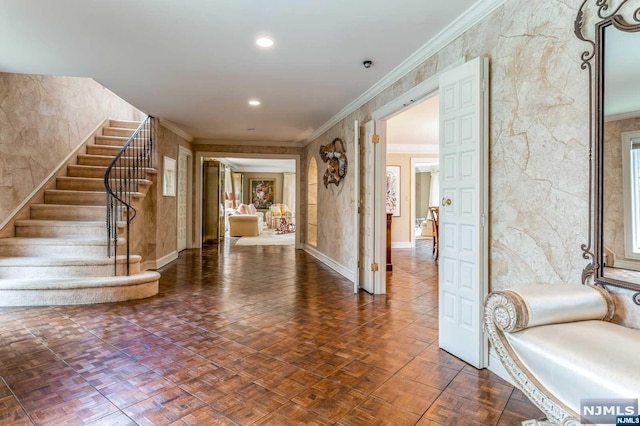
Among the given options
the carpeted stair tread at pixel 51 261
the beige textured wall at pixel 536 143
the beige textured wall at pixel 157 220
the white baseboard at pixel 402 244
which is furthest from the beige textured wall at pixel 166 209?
the white baseboard at pixel 402 244

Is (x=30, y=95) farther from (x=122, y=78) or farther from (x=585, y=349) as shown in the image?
(x=585, y=349)

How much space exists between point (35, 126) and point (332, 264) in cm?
474

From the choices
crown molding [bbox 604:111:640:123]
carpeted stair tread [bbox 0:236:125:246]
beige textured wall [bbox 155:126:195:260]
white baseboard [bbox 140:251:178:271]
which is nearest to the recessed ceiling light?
crown molding [bbox 604:111:640:123]

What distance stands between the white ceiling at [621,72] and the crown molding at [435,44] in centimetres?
82

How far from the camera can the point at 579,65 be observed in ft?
5.66

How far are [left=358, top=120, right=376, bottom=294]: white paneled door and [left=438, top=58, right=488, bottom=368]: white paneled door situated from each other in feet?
5.09

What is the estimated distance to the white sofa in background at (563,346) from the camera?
1131mm

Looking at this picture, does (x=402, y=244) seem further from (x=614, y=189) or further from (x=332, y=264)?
(x=614, y=189)

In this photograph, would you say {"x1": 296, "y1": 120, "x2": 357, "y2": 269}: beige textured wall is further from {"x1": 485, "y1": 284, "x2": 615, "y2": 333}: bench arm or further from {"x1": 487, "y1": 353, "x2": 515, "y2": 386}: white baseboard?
{"x1": 485, "y1": 284, "x2": 615, "y2": 333}: bench arm

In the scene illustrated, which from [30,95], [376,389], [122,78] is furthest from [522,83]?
[30,95]

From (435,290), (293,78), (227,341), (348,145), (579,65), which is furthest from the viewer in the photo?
(348,145)

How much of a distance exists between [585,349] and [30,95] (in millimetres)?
6254

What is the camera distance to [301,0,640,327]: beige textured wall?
174 cm

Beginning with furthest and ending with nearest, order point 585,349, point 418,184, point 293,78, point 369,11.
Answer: point 418,184
point 293,78
point 369,11
point 585,349
